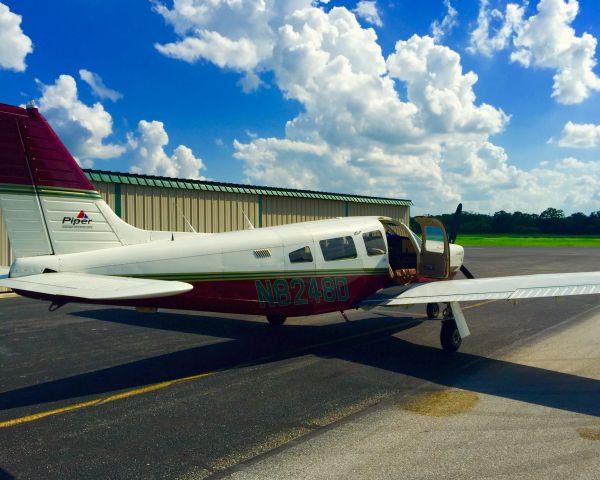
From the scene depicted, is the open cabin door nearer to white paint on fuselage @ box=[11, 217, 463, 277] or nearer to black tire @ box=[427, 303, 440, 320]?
black tire @ box=[427, 303, 440, 320]

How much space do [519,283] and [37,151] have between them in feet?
29.0

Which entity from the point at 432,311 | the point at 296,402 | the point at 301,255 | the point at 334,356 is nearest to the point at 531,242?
the point at 432,311

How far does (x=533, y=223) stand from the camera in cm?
11356

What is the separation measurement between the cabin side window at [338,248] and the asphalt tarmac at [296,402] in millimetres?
1889

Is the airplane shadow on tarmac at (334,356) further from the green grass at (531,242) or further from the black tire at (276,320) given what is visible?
the green grass at (531,242)

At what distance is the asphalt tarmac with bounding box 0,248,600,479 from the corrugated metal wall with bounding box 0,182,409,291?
28.1ft

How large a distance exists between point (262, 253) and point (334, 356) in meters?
2.42

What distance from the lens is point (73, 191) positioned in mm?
7840

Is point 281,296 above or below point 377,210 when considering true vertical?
below

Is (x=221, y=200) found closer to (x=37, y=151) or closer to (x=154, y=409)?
(x=37, y=151)

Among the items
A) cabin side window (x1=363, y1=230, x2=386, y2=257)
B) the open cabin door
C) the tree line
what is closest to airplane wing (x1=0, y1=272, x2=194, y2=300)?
cabin side window (x1=363, y1=230, x2=386, y2=257)

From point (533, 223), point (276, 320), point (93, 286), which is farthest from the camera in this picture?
point (533, 223)

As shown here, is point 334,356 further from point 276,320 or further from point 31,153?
point 31,153

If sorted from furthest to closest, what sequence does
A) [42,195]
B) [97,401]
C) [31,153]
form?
[42,195] < [31,153] < [97,401]
